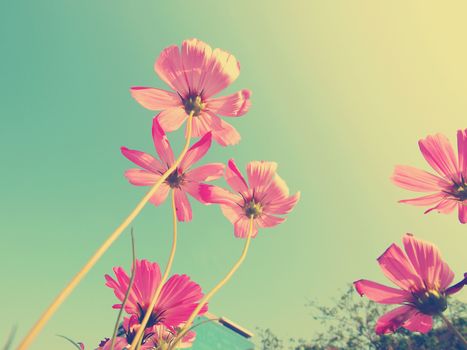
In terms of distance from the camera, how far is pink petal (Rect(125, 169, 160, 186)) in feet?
2.12

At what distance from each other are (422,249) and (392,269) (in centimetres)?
5

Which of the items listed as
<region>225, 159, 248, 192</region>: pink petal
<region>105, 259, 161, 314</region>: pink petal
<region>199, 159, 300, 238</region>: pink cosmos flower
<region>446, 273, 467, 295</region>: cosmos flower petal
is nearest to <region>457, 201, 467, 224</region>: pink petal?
<region>446, 273, 467, 295</region>: cosmos flower petal

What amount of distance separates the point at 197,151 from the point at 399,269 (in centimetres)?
A: 37

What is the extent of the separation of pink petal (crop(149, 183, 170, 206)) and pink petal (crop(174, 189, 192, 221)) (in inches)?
0.8

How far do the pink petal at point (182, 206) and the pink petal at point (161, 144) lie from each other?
0.23 ft

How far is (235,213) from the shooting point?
0.71 metres

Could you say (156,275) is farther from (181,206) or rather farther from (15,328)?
(15,328)

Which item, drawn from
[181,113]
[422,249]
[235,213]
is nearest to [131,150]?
[181,113]

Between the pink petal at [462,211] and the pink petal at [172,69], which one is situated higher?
the pink petal at [462,211]

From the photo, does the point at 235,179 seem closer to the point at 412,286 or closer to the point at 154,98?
the point at 154,98

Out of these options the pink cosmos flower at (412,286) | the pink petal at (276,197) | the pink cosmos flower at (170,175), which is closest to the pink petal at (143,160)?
the pink cosmos flower at (170,175)

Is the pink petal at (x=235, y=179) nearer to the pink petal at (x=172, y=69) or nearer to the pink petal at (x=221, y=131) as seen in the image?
the pink petal at (x=221, y=131)

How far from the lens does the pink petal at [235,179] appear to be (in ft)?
2.16

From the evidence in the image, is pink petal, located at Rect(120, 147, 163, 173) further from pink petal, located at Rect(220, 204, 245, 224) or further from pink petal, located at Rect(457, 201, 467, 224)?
pink petal, located at Rect(457, 201, 467, 224)
